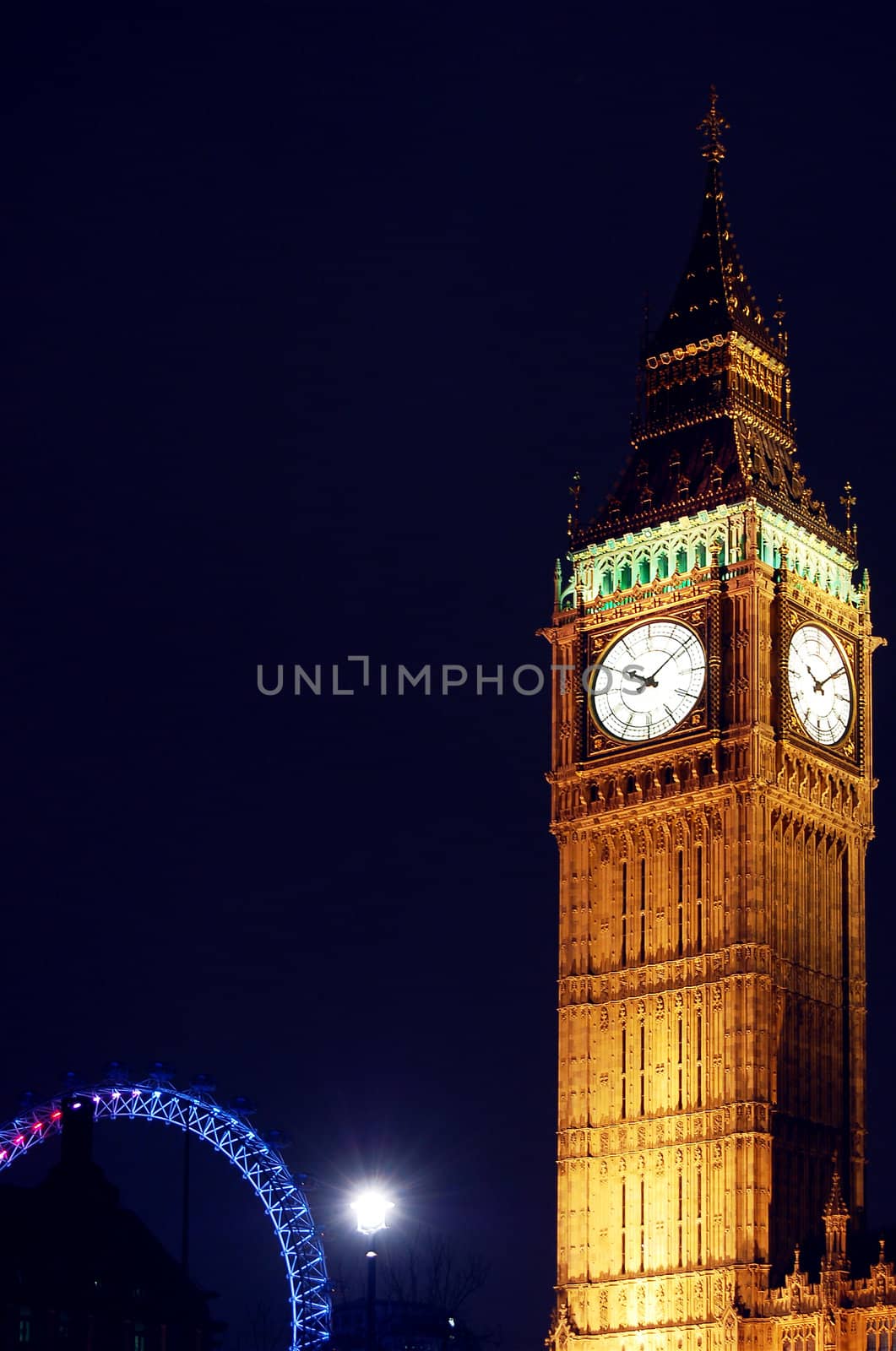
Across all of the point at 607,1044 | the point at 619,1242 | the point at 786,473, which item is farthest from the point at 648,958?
the point at 786,473

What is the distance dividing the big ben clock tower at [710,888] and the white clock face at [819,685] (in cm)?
14

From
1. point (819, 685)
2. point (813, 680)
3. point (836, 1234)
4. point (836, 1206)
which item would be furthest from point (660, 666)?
point (836, 1234)

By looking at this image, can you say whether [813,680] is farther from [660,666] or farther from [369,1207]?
[369,1207]

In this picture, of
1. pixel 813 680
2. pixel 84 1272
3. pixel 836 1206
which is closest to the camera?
pixel 836 1206


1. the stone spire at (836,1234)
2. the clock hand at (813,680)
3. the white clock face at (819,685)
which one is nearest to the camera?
the stone spire at (836,1234)

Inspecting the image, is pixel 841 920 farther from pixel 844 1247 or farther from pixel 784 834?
pixel 844 1247

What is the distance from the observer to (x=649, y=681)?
348ft

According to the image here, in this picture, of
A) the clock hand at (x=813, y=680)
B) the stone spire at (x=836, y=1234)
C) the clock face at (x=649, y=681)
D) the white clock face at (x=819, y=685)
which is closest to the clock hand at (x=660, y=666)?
the clock face at (x=649, y=681)

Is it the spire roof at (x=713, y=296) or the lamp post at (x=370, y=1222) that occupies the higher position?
the spire roof at (x=713, y=296)

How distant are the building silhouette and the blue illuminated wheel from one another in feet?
3.94

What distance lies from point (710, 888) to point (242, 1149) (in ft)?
92.9

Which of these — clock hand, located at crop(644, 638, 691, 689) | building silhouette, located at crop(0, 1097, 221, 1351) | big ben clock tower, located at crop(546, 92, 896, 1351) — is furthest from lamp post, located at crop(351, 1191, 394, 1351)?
building silhouette, located at crop(0, 1097, 221, 1351)

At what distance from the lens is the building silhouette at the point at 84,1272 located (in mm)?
117375

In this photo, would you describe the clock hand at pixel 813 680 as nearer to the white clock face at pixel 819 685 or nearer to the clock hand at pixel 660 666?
the white clock face at pixel 819 685
